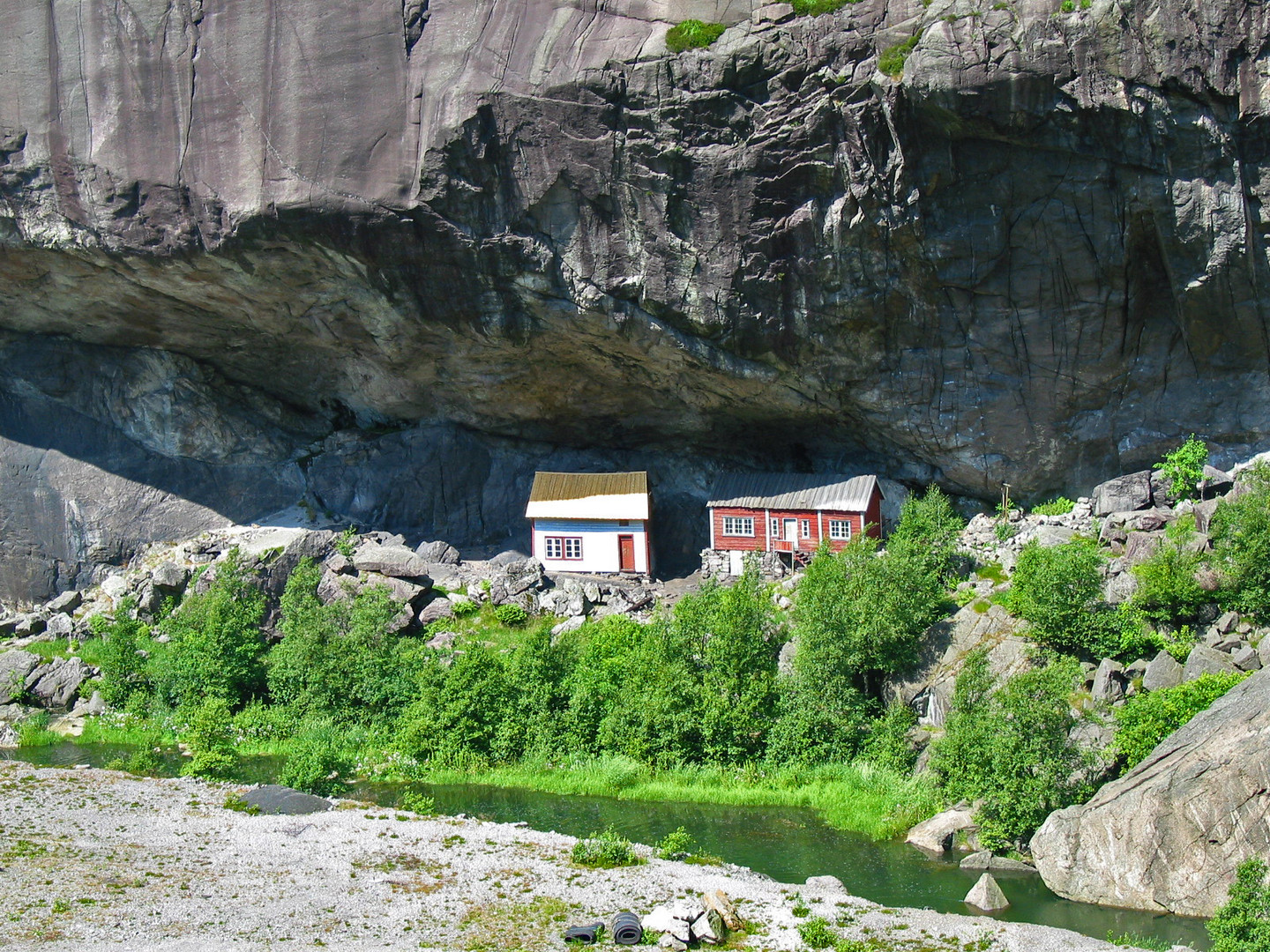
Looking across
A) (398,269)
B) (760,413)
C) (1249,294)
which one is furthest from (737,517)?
(1249,294)

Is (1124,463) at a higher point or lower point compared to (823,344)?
lower

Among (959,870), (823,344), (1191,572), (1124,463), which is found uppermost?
(823,344)

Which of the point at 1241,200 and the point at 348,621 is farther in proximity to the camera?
the point at 348,621

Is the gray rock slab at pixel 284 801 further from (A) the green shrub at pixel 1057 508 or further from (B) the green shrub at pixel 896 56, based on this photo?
(A) the green shrub at pixel 1057 508

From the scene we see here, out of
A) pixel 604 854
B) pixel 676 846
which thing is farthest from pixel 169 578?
pixel 676 846

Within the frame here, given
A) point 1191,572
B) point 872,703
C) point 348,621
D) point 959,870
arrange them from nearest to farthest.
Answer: point 959,870, point 1191,572, point 872,703, point 348,621

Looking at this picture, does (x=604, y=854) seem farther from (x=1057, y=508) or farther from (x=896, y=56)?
(x=896, y=56)

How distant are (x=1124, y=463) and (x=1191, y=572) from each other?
8.43m

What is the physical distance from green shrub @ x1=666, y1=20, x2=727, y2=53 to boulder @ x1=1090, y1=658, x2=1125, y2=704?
59.5 ft

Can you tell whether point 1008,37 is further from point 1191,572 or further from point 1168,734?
point 1168,734

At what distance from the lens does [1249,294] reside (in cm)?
2641

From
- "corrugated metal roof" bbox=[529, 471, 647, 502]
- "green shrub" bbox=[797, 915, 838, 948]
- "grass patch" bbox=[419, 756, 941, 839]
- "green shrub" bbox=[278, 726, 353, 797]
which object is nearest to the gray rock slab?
"green shrub" bbox=[278, 726, 353, 797]

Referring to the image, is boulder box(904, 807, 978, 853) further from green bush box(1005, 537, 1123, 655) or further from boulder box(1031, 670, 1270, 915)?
green bush box(1005, 537, 1123, 655)

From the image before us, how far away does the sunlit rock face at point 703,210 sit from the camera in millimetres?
25156
